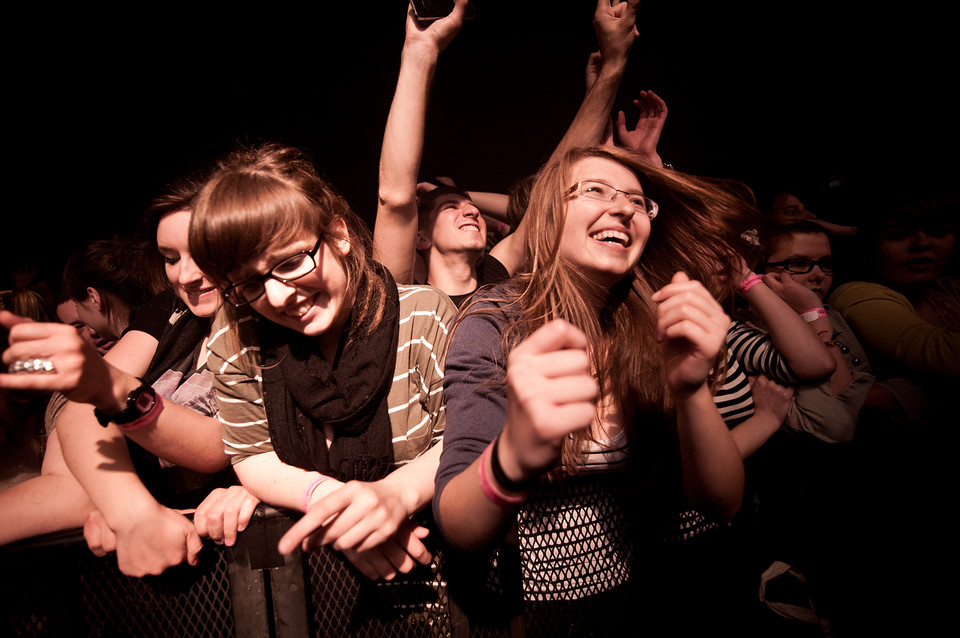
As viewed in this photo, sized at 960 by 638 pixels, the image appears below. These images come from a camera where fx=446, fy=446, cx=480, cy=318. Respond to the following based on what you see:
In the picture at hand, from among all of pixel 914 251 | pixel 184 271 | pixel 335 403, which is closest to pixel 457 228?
pixel 184 271

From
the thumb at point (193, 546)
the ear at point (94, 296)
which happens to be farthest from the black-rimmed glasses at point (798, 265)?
the ear at point (94, 296)

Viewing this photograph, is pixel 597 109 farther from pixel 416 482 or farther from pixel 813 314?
pixel 416 482

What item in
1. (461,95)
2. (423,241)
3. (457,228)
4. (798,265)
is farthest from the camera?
(461,95)

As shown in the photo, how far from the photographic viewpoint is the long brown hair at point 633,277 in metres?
1.12

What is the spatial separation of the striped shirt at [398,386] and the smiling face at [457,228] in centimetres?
87

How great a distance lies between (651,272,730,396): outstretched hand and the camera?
77 cm

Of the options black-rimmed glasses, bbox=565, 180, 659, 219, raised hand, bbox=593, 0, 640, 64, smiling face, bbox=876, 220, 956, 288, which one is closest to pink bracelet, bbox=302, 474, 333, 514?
black-rimmed glasses, bbox=565, 180, 659, 219

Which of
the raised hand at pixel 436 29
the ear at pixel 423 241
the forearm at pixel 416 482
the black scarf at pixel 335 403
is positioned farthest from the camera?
the ear at pixel 423 241

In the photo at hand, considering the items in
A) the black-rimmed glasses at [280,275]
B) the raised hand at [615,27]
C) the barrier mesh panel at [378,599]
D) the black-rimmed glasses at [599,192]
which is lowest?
the barrier mesh panel at [378,599]

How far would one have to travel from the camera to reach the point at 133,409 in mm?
933

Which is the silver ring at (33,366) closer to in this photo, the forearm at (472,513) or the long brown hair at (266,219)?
the long brown hair at (266,219)

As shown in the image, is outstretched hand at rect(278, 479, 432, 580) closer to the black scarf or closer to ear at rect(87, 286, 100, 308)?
the black scarf

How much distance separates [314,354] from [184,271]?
0.61 meters

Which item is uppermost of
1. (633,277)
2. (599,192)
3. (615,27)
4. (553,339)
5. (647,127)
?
(615,27)
